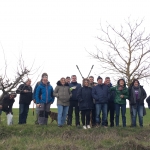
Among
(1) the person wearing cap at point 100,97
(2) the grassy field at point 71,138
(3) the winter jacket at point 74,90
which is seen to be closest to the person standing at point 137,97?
(2) the grassy field at point 71,138

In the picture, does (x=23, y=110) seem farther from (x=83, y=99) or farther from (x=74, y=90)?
(x=83, y=99)

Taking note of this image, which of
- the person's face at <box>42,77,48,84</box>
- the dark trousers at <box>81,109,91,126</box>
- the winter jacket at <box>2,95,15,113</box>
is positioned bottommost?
the dark trousers at <box>81,109,91,126</box>

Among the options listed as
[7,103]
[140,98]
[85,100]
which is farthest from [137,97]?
[7,103]

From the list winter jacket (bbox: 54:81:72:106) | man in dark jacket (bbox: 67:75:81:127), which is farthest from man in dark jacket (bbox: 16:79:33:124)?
man in dark jacket (bbox: 67:75:81:127)

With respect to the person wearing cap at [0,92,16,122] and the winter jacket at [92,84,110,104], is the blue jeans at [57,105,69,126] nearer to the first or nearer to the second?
the winter jacket at [92,84,110,104]

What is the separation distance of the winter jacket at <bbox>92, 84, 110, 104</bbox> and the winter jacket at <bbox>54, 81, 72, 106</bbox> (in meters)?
0.95

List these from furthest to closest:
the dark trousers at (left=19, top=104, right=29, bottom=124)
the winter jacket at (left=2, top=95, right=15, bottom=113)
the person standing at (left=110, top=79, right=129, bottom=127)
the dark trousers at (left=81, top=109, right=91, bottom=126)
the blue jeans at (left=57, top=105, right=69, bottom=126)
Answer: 1. the winter jacket at (left=2, top=95, right=15, bottom=113)
2. the dark trousers at (left=19, top=104, right=29, bottom=124)
3. the person standing at (left=110, top=79, right=129, bottom=127)
4. the dark trousers at (left=81, top=109, right=91, bottom=126)
5. the blue jeans at (left=57, top=105, right=69, bottom=126)

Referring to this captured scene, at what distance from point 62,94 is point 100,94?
1437 mm

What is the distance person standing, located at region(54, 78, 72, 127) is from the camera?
12766mm

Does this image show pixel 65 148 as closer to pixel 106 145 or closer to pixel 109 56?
pixel 106 145

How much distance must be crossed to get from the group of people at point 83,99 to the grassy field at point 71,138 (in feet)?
1.81

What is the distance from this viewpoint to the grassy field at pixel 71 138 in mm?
10773

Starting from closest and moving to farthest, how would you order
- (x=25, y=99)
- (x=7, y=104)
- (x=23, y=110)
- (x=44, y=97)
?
(x=44, y=97)
(x=25, y=99)
(x=23, y=110)
(x=7, y=104)

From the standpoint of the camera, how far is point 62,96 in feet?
41.8
